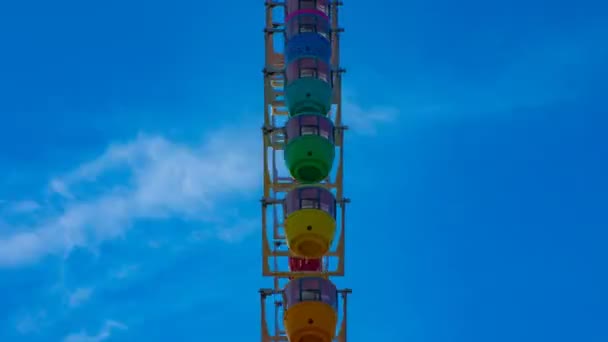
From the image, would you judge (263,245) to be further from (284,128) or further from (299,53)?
Answer: (299,53)

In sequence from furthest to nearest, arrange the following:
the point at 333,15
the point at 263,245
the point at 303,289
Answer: the point at 333,15
the point at 263,245
the point at 303,289

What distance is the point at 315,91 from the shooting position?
31547 millimetres

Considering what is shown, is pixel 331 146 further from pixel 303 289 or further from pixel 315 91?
pixel 303 289

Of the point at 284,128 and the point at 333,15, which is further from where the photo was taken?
the point at 333,15

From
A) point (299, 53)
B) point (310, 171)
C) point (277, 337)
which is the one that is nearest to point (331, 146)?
point (310, 171)

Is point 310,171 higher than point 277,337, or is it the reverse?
point 310,171

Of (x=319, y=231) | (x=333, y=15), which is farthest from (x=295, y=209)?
(x=333, y=15)

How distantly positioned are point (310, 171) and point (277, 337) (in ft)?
14.3

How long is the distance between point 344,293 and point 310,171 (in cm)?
325


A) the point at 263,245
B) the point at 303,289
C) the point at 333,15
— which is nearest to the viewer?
the point at 303,289

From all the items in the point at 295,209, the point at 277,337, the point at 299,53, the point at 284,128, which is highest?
the point at 299,53

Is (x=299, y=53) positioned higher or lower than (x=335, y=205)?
higher

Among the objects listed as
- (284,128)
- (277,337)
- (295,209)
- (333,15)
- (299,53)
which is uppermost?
(333,15)

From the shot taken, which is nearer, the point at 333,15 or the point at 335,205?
the point at 335,205
